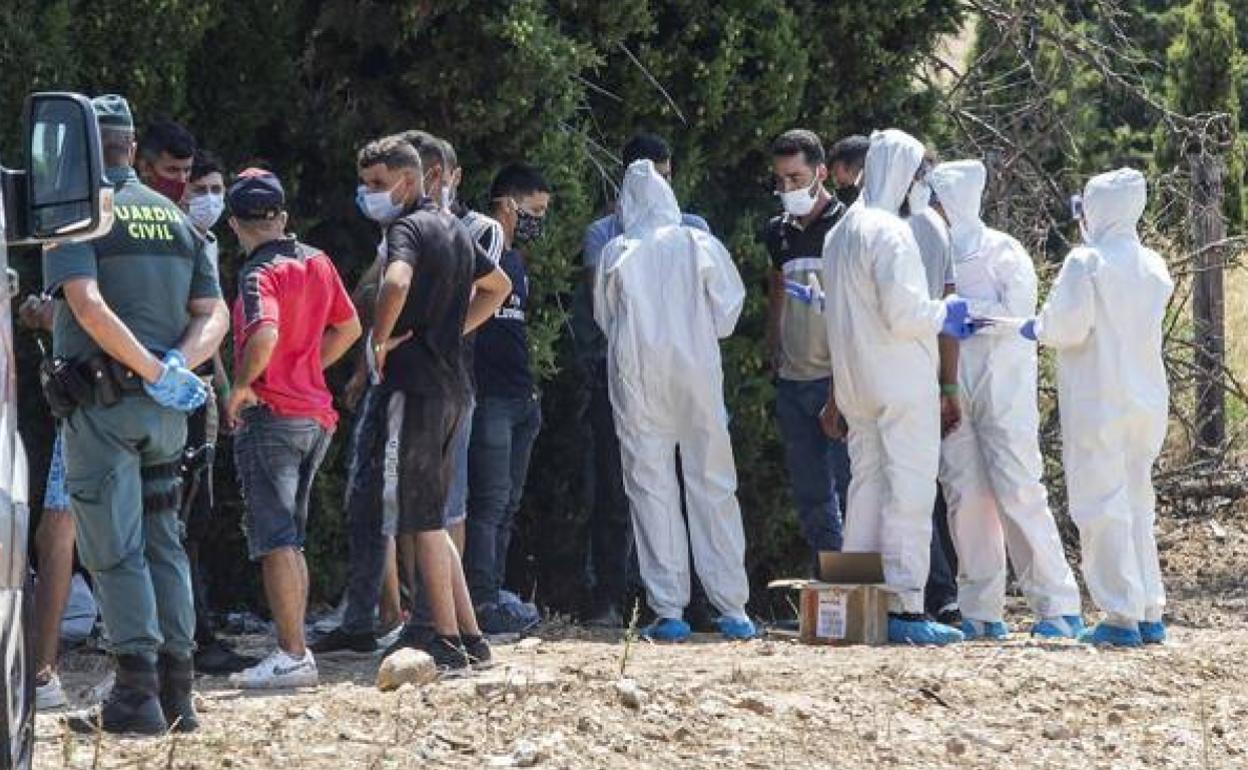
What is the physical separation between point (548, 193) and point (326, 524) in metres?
1.70

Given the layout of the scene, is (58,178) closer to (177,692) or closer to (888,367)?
(177,692)

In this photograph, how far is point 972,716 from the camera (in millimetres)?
9352

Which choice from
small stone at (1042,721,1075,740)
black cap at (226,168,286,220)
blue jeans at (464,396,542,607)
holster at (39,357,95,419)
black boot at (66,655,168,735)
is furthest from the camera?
blue jeans at (464,396,542,607)

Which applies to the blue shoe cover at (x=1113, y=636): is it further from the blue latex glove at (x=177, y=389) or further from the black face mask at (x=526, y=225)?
the blue latex glove at (x=177, y=389)

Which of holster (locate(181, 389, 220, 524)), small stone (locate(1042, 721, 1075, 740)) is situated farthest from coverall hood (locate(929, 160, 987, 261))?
holster (locate(181, 389, 220, 524))

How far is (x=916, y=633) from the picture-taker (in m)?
11.1

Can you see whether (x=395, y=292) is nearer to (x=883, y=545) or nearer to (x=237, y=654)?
(x=237, y=654)

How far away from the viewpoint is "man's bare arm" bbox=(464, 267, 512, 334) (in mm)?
10172

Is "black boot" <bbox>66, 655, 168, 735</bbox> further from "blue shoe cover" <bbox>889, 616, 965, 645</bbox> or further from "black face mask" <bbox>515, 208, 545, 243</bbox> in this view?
"blue shoe cover" <bbox>889, 616, 965, 645</bbox>

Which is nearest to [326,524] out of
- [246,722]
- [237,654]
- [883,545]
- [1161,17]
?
[237,654]

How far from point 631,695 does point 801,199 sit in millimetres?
3443

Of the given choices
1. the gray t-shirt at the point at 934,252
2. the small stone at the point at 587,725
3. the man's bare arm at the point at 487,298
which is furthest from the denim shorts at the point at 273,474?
the gray t-shirt at the point at 934,252

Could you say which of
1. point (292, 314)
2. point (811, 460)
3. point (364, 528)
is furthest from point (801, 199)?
point (292, 314)

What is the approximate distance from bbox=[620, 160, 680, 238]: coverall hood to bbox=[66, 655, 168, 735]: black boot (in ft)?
13.1
